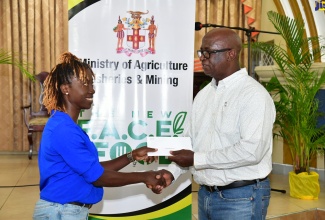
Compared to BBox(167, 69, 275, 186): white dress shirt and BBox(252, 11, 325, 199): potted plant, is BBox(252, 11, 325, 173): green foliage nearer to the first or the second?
BBox(252, 11, 325, 199): potted plant

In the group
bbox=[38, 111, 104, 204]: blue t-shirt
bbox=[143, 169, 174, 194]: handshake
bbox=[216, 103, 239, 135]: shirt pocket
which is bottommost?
bbox=[143, 169, 174, 194]: handshake

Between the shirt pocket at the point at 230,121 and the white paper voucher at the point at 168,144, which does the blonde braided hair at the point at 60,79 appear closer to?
the white paper voucher at the point at 168,144

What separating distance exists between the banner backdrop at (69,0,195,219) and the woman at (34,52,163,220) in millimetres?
1309

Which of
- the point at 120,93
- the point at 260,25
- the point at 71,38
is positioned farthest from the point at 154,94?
the point at 260,25

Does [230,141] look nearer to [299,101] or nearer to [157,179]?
[157,179]

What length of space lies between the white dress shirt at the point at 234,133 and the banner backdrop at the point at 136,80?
4.04 feet

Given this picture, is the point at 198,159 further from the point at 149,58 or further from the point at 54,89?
the point at 149,58

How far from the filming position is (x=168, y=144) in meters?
2.39

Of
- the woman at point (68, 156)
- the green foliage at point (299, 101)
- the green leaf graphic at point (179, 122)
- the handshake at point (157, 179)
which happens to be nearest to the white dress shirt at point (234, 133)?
the handshake at point (157, 179)

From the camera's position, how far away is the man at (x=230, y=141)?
80.9 inches

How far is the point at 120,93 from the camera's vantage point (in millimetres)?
3494

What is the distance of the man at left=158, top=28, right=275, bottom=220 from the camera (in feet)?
6.74

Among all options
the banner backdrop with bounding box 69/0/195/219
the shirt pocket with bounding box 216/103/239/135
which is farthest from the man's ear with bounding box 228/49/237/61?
the banner backdrop with bounding box 69/0/195/219

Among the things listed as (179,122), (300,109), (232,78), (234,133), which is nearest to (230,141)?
(234,133)
